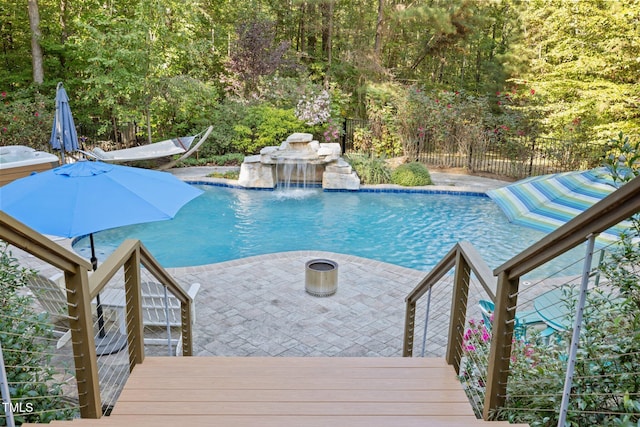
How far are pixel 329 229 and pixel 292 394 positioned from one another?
762cm

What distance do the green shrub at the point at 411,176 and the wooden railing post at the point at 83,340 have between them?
11143 mm

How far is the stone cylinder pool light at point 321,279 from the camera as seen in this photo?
655 centimetres

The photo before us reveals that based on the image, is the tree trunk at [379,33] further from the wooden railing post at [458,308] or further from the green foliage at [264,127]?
the wooden railing post at [458,308]

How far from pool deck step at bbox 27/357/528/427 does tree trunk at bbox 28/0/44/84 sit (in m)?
15.8

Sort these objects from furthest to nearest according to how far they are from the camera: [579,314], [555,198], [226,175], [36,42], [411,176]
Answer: [36,42] < [226,175] < [411,176] < [555,198] < [579,314]

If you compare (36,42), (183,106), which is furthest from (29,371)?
(36,42)

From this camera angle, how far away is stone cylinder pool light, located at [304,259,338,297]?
258 inches

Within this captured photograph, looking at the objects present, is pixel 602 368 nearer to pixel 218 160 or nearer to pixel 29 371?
pixel 29 371

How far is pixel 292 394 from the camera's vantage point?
275cm

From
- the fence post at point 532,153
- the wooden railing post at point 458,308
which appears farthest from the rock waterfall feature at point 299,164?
the wooden railing post at point 458,308

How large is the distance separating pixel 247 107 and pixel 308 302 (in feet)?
35.3

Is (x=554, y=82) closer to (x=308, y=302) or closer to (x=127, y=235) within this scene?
(x=308, y=302)

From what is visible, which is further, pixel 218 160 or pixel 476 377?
pixel 218 160

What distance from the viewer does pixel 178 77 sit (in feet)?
48.7
